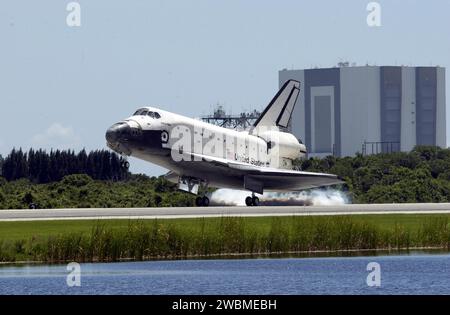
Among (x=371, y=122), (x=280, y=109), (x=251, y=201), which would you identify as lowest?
(x=251, y=201)

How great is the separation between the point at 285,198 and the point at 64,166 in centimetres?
4178

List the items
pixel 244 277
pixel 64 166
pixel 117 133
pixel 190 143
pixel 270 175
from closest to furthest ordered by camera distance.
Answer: pixel 244 277 < pixel 117 133 < pixel 190 143 < pixel 270 175 < pixel 64 166

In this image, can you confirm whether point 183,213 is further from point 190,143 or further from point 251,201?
point 251,201

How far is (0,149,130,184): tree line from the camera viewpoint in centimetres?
10544

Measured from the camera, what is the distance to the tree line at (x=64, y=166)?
10544cm

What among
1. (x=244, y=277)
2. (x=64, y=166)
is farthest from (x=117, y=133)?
(x=64, y=166)

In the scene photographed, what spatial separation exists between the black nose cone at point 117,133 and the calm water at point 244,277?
20669 millimetres

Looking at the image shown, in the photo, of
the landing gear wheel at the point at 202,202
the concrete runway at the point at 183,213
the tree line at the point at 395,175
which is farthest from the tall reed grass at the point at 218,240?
the tree line at the point at 395,175

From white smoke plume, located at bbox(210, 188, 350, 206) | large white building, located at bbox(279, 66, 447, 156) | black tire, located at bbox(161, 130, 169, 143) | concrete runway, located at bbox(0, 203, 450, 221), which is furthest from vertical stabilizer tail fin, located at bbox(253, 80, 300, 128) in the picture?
large white building, located at bbox(279, 66, 447, 156)

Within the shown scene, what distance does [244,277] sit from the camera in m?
33.2

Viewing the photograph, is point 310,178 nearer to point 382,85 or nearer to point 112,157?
point 112,157

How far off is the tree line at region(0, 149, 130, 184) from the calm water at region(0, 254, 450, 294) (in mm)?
68426
